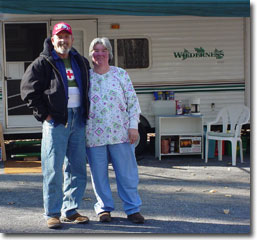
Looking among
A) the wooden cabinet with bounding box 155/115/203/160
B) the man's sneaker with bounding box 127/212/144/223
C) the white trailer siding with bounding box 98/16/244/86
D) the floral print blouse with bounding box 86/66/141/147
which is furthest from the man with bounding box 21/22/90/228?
the white trailer siding with bounding box 98/16/244/86

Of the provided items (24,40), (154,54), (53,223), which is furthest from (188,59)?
(53,223)

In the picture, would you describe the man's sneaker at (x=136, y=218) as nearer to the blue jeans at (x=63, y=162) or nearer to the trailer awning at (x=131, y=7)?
the blue jeans at (x=63, y=162)

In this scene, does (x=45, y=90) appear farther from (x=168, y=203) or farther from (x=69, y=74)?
(x=168, y=203)

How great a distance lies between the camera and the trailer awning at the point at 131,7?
626 cm

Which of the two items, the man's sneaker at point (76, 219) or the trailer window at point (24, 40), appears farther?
the trailer window at point (24, 40)

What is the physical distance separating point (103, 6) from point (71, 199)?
3084mm

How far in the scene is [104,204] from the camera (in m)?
4.34

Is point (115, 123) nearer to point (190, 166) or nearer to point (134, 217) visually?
point (134, 217)

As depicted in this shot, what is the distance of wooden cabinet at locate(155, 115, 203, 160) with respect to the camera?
7676mm

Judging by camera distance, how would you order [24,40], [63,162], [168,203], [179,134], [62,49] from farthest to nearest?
[24,40] < [179,134] < [168,203] < [63,162] < [62,49]

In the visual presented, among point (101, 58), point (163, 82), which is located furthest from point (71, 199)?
point (163, 82)

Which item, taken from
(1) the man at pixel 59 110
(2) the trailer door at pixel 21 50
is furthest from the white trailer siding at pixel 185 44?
(1) the man at pixel 59 110

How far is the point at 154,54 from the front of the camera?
7.95 metres

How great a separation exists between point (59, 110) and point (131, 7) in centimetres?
296
